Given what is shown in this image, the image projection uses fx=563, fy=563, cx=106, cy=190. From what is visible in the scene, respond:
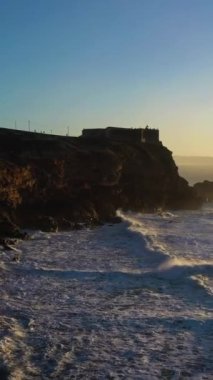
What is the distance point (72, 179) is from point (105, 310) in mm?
19015

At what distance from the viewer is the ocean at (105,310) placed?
9.64 m

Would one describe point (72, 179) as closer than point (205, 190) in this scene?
Yes

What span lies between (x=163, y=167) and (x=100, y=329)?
109 feet

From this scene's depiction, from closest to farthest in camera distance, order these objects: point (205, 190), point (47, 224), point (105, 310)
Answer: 1. point (105, 310)
2. point (47, 224)
3. point (205, 190)

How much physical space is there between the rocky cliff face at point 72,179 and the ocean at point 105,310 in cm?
401

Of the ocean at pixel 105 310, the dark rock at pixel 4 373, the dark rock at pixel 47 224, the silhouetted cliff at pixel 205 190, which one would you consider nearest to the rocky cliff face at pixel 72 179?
the dark rock at pixel 47 224

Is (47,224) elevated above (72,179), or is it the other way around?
(72,179)

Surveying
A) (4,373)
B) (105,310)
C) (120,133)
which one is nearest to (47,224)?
(105,310)

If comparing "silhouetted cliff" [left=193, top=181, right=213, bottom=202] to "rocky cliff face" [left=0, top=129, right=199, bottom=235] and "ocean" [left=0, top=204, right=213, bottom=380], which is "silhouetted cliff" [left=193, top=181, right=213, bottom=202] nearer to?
"rocky cliff face" [left=0, top=129, right=199, bottom=235]

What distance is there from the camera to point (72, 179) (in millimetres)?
31641

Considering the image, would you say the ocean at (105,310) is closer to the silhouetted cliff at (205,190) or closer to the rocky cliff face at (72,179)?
the rocky cliff face at (72,179)

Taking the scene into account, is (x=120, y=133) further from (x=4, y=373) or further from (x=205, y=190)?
(x=4, y=373)

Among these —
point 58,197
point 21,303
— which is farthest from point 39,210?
point 21,303

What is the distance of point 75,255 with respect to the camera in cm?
2028
